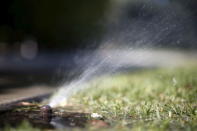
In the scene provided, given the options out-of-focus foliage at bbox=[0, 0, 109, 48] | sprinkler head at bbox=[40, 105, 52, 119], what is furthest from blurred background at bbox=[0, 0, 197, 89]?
sprinkler head at bbox=[40, 105, 52, 119]

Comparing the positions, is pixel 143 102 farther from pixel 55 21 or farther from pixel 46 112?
pixel 55 21

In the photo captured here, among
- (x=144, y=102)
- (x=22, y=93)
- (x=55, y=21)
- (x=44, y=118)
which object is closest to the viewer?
(x=44, y=118)

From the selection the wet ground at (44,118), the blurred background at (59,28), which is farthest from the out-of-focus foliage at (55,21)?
the wet ground at (44,118)

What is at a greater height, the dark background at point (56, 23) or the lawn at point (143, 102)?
the dark background at point (56, 23)

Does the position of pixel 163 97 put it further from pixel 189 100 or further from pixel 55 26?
pixel 55 26

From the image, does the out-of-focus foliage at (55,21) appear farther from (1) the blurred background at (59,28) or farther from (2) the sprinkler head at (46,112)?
(2) the sprinkler head at (46,112)

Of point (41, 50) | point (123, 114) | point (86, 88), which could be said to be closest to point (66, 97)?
point (86, 88)

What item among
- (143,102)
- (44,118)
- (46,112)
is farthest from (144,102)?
(44,118)
